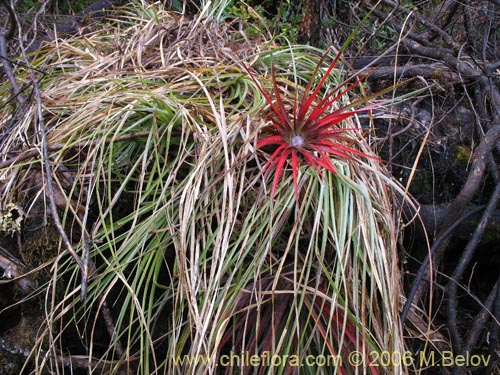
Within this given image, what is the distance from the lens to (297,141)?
1.55m

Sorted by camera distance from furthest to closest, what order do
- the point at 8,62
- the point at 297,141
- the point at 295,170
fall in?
the point at 8,62
the point at 297,141
the point at 295,170

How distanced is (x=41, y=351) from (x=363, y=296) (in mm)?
861

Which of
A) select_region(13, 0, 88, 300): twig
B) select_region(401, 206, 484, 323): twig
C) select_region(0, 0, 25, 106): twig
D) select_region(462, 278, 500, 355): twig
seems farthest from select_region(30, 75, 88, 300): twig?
select_region(462, 278, 500, 355): twig

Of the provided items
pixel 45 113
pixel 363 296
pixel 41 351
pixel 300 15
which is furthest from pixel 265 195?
pixel 300 15

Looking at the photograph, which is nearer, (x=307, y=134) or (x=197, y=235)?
(x=197, y=235)

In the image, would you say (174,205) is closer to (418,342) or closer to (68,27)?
(418,342)

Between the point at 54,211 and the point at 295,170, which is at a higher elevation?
the point at 295,170

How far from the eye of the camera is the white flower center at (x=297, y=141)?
1542mm

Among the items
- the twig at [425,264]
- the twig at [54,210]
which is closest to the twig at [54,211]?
the twig at [54,210]

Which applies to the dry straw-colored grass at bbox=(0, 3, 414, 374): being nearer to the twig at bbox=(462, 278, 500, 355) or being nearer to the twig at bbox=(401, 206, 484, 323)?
the twig at bbox=(401, 206, 484, 323)

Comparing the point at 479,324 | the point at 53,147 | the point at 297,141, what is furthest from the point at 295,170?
the point at 479,324

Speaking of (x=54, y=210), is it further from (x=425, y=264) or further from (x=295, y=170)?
(x=425, y=264)

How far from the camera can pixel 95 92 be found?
5.93ft

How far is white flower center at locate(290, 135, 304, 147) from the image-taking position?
154cm
